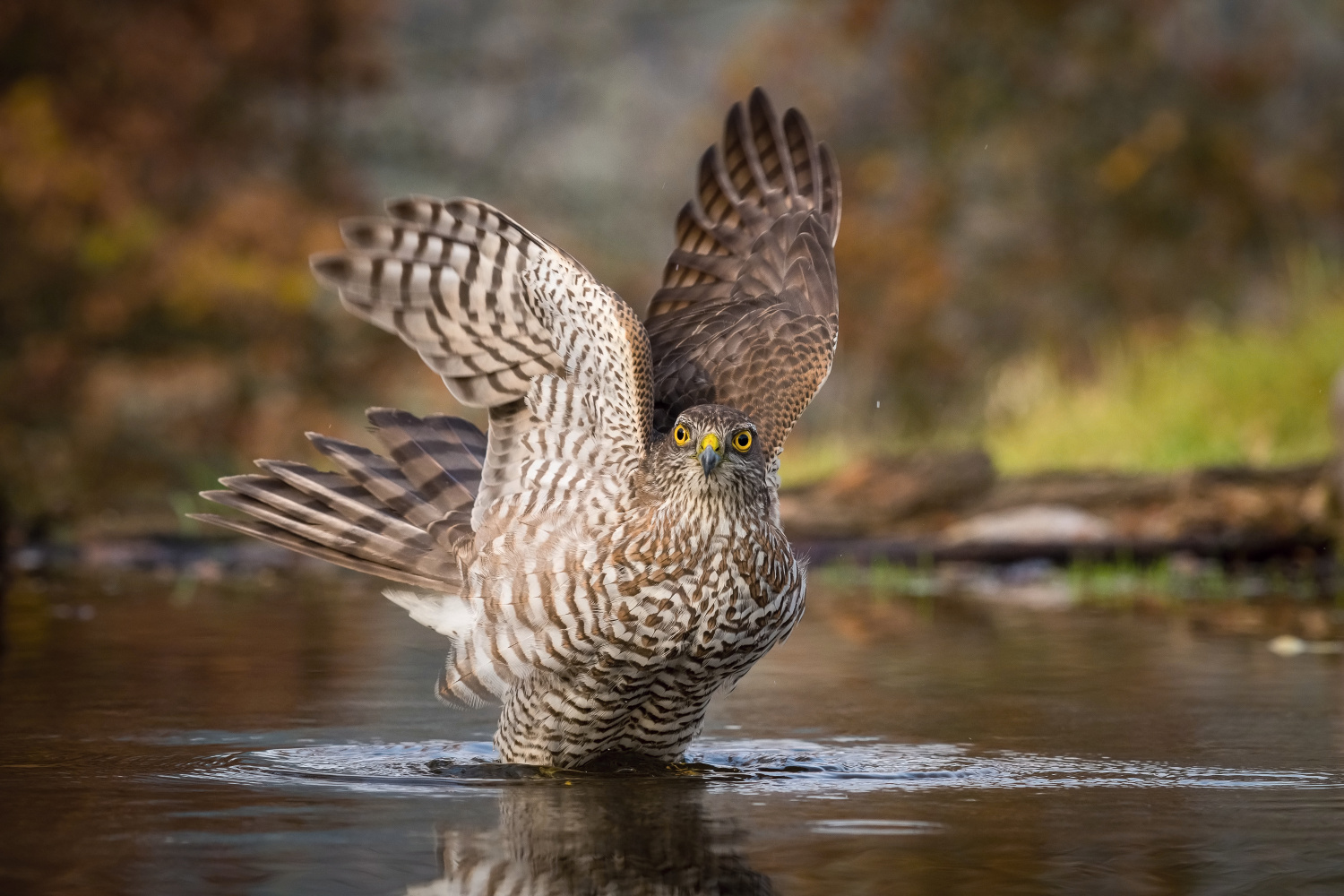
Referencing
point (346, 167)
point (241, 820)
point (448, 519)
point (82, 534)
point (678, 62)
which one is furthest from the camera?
point (678, 62)

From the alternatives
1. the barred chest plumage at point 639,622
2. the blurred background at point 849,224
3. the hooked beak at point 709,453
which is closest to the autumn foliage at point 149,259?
the blurred background at point 849,224

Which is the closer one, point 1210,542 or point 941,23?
point 1210,542

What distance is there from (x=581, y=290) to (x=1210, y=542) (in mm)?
7683

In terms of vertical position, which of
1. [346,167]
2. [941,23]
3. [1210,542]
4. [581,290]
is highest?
[941,23]

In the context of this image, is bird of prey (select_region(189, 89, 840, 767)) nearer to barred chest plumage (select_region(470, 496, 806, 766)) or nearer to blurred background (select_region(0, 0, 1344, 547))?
barred chest plumage (select_region(470, 496, 806, 766))

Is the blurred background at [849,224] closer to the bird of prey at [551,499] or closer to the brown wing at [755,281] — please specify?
the brown wing at [755,281]

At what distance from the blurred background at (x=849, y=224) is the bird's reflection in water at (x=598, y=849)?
9855mm

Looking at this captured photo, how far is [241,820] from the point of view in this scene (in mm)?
4492

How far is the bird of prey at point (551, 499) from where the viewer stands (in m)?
5.24

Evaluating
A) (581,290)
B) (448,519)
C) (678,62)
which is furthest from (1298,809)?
(678,62)

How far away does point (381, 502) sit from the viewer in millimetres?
6176

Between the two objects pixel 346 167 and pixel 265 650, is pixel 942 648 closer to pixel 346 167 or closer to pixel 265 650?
pixel 265 650

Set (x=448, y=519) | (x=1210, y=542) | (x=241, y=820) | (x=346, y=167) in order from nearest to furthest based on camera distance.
A: (x=241, y=820) < (x=448, y=519) < (x=1210, y=542) < (x=346, y=167)

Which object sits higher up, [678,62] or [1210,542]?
[678,62]
